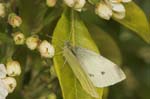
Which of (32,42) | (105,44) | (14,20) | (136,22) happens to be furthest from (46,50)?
(105,44)

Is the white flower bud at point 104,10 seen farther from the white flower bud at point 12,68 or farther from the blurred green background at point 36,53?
the white flower bud at point 12,68

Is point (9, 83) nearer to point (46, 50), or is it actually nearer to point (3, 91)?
point (3, 91)

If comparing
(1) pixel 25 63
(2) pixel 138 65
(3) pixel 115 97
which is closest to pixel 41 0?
(1) pixel 25 63

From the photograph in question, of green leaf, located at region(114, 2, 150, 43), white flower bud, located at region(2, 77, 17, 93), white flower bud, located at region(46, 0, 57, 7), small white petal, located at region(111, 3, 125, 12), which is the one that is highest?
white flower bud, located at region(46, 0, 57, 7)

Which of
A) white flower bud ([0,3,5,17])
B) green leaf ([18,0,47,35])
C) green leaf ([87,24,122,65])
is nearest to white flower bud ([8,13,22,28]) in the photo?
white flower bud ([0,3,5,17])

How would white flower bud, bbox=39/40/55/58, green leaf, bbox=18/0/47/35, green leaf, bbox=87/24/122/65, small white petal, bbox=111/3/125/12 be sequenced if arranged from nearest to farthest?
white flower bud, bbox=39/40/55/58 → small white petal, bbox=111/3/125/12 → green leaf, bbox=18/0/47/35 → green leaf, bbox=87/24/122/65

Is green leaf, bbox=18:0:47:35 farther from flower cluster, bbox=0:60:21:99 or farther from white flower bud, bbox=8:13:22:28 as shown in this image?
flower cluster, bbox=0:60:21:99

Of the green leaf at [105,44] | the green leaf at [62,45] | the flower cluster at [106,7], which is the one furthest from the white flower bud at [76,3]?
the green leaf at [105,44]
